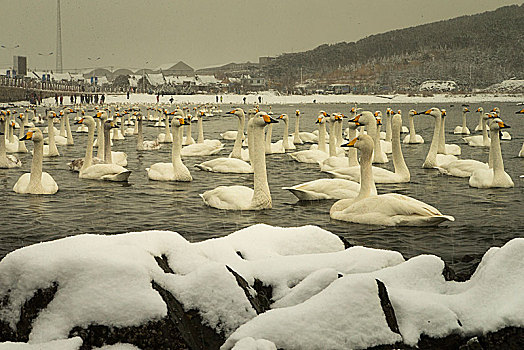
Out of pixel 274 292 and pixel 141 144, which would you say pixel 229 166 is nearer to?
pixel 141 144

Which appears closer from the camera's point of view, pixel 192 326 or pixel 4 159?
pixel 192 326

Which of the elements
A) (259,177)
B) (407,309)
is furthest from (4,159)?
(407,309)

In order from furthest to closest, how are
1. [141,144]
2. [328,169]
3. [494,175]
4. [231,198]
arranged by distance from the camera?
[141,144], [328,169], [494,175], [231,198]

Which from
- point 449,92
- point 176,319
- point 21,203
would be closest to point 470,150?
point 21,203

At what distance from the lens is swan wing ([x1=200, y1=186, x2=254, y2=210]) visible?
12.6m

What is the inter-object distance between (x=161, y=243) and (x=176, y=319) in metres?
1.10

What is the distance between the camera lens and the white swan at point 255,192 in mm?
12297

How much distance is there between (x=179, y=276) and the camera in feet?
18.4

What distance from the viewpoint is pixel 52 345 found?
4785mm

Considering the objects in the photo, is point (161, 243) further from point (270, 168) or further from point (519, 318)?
point (270, 168)

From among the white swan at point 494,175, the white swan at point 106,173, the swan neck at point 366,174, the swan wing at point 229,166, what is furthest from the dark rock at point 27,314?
the swan wing at point 229,166

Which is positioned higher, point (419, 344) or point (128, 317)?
point (128, 317)

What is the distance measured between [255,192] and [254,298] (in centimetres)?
687

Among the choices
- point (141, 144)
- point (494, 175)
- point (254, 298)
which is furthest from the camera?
point (141, 144)
